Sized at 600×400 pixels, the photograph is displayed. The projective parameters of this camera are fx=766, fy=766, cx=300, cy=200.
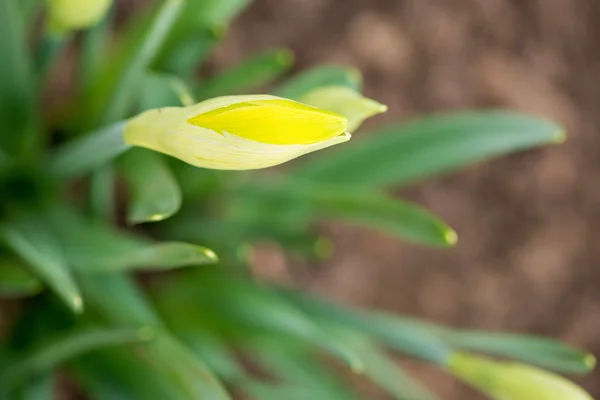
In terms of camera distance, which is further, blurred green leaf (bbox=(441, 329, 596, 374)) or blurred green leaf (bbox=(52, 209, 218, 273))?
blurred green leaf (bbox=(441, 329, 596, 374))

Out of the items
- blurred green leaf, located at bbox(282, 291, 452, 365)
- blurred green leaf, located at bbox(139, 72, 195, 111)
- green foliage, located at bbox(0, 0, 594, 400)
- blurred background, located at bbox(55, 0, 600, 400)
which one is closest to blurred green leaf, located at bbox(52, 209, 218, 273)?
green foliage, located at bbox(0, 0, 594, 400)

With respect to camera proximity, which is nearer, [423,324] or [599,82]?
[423,324]

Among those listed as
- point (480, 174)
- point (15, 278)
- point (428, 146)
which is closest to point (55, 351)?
point (15, 278)

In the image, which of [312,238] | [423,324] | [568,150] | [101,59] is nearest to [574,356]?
[423,324]

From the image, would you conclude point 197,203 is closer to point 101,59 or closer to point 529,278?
point 101,59

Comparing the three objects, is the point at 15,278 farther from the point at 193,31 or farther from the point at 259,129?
the point at 259,129

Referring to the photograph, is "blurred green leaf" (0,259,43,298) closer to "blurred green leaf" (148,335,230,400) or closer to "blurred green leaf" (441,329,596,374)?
"blurred green leaf" (148,335,230,400)
